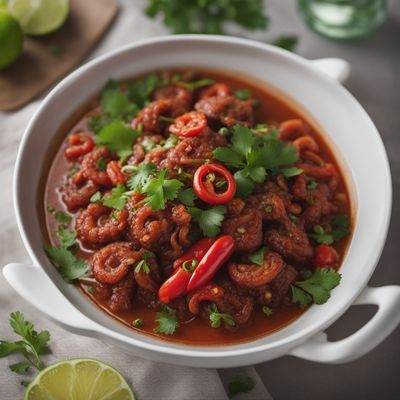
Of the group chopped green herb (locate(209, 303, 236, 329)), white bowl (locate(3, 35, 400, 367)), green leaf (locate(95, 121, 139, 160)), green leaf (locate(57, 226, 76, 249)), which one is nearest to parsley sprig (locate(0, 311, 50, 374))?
white bowl (locate(3, 35, 400, 367))

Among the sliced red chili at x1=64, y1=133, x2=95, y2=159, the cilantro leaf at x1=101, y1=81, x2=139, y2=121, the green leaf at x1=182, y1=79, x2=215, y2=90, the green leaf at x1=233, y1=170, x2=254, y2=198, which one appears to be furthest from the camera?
the green leaf at x1=182, y1=79, x2=215, y2=90

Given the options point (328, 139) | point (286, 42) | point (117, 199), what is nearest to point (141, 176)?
point (117, 199)

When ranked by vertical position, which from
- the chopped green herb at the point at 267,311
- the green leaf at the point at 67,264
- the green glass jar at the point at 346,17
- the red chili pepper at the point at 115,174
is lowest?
the chopped green herb at the point at 267,311

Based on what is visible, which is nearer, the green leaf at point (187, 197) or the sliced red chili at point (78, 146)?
the green leaf at point (187, 197)

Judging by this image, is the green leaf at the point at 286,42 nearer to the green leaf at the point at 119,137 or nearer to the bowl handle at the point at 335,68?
the bowl handle at the point at 335,68

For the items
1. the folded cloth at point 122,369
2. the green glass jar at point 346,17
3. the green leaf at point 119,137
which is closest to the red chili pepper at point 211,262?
the folded cloth at point 122,369

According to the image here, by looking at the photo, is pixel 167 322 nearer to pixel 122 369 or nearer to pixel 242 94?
pixel 122 369

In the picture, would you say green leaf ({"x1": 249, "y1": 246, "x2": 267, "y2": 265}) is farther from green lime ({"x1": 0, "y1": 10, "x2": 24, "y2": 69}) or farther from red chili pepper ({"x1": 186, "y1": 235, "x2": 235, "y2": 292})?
green lime ({"x1": 0, "y1": 10, "x2": 24, "y2": 69})
